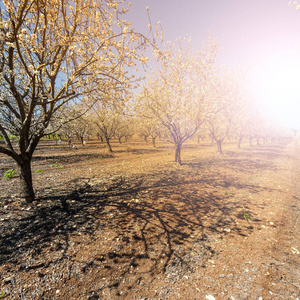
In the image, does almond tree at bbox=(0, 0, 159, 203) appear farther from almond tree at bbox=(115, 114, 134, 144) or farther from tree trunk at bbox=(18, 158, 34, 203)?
almond tree at bbox=(115, 114, 134, 144)

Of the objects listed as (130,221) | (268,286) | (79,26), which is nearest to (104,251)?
(130,221)

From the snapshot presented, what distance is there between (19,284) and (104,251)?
2.19m

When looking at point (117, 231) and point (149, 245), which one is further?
point (117, 231)

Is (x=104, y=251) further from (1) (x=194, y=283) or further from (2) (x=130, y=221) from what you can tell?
(1) (x=194, y=283)

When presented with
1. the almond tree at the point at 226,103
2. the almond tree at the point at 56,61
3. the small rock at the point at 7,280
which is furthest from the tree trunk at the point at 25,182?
the almond tree at the point at 226,103

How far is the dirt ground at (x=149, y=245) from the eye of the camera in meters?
3.98

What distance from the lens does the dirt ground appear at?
3984mm

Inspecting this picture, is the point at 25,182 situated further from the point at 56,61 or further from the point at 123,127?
the point at 123,127

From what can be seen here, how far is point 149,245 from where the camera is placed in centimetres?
551

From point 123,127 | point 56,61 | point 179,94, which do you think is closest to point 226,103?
point 179,94

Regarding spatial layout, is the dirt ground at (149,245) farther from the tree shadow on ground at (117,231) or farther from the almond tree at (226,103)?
the almond tree at (226,103)

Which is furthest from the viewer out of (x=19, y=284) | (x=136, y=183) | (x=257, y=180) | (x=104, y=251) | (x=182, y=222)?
(x=257, y=180)

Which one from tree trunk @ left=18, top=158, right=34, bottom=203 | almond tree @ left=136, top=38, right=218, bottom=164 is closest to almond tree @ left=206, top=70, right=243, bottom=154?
almond tree @ left=136, top=38, right=218, bottom=164

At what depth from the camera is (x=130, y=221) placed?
22.5ft
